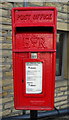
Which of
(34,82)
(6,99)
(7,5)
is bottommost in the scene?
(6,99)

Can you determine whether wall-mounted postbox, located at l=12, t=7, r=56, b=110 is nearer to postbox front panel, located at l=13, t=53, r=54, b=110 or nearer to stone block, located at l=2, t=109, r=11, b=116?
postbox front panel, located at l=13, t=53, r=54, b=110

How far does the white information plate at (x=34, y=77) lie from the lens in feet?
7.60

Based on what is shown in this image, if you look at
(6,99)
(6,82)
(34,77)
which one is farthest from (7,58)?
(34,77)

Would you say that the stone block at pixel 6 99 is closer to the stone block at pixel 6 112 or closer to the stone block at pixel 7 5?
the stone block at pixel 6 112

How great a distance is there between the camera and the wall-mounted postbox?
2.27 metres

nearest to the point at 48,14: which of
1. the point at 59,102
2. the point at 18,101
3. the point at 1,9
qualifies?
the point at 18,101

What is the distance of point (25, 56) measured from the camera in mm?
2332

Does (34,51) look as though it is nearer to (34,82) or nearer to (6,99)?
(34,82)

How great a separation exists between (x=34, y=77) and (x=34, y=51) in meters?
0.33

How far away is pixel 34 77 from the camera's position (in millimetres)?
2344

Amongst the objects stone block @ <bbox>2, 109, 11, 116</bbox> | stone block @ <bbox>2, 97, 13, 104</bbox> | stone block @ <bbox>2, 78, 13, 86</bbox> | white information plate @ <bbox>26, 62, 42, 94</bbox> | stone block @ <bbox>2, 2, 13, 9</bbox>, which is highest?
stone block @ <bbox>2, 2, 13, 9</bbox>

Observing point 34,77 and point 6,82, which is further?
point 6,82

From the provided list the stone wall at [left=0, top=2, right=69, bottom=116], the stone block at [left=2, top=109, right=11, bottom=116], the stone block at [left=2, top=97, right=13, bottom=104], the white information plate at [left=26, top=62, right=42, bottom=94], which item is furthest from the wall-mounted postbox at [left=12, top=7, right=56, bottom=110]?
the stone block at [left=2, top=109, right=11, bottom=116]

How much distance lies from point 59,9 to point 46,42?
1.93 meters
